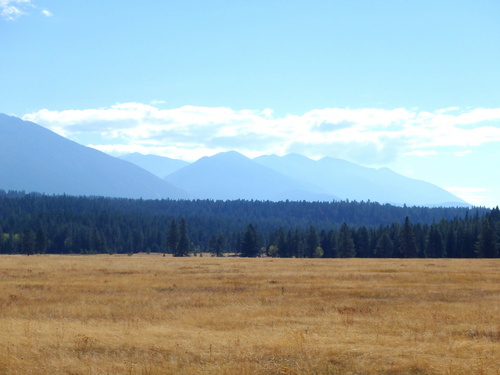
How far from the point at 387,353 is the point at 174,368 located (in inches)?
232

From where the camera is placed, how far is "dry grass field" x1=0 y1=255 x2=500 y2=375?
45.2ft

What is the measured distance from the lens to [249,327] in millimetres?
20094

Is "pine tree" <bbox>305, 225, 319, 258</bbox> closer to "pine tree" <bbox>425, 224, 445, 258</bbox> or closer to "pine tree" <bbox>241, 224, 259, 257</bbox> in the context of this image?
"pine tree" <bbox>241, 224, 259, 257</bbox>

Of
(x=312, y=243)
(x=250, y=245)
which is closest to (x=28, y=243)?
(x=250, y=245)

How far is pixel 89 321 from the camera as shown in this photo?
21875mm

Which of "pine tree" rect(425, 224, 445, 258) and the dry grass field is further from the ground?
"pine tree" rect(425, 224, 445, 258)

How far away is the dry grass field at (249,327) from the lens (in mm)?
13766

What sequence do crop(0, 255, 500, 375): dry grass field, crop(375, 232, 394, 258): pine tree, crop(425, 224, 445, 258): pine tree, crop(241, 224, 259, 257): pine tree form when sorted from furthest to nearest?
1. crop(241, 224, 259, 257): pine tree
2. crop(375, 232, 394, 258): pine tree
3. crop(425, 224, 445, 258): pine tree
4. crop(0, 255, 500, 375): dry grass field

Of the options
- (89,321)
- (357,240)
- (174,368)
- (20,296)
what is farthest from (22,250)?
(174,368)

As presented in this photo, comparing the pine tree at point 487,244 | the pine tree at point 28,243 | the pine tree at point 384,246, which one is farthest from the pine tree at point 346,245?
the pine tree at point 28,243

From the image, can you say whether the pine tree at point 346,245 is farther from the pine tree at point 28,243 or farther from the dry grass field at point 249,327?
the dry grass field at point 249,327

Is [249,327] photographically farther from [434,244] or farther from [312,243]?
[312,243]

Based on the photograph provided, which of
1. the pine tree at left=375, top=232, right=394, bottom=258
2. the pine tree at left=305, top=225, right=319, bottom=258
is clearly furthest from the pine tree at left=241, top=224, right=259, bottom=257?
the pine tree at left=375, top=232, right=394, bottom=258

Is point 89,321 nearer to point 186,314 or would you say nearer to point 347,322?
point 186,314
